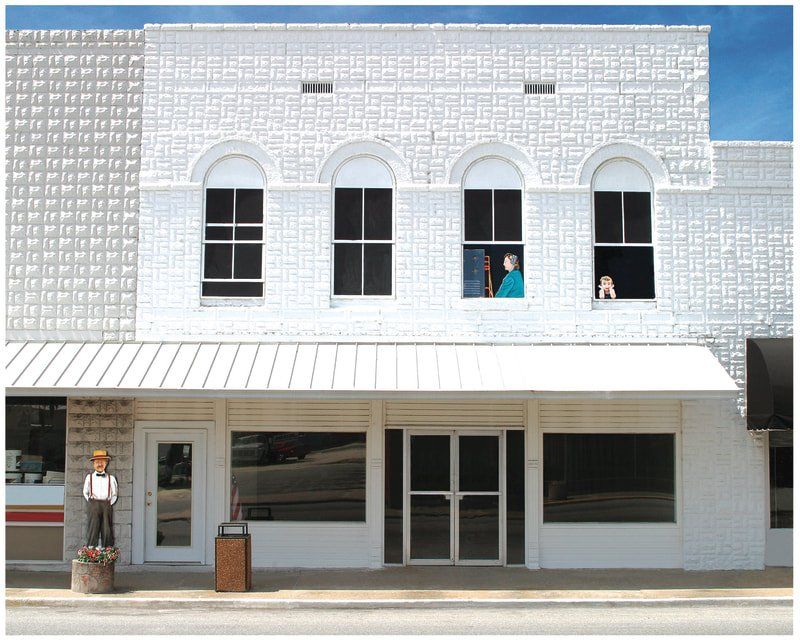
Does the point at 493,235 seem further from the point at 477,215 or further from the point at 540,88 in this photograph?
the point at 540,88

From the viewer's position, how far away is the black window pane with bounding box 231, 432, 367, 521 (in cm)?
1339

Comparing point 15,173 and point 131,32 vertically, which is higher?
point 131,32

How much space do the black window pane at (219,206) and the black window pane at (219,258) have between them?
1.26ft

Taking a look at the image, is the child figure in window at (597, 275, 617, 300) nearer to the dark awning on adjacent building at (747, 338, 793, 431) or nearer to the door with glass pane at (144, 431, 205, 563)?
the dark awning on adjacent building at (747, 338, 793, 431)

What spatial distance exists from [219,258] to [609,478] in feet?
21.9

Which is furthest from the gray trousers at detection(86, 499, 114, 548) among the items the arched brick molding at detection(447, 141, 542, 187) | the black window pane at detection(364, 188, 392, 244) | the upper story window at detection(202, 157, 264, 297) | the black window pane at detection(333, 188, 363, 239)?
the arched brick molding at detection(447, 141, 542, 187)

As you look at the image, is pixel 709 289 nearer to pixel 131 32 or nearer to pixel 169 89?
pixel 169 89

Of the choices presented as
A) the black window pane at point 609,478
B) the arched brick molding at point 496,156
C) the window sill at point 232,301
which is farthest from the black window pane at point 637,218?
the window sill at point 232,301

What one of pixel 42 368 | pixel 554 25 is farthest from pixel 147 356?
pixel 554 25

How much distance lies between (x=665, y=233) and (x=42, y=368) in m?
9.19

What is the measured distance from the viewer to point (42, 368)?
12500 millimetres

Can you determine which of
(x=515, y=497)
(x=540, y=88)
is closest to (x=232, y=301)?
(x=515, y=497)

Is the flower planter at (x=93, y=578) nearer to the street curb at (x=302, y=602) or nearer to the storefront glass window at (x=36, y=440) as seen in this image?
the street curb at (x=302, y=602)

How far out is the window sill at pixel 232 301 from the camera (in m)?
13.6
